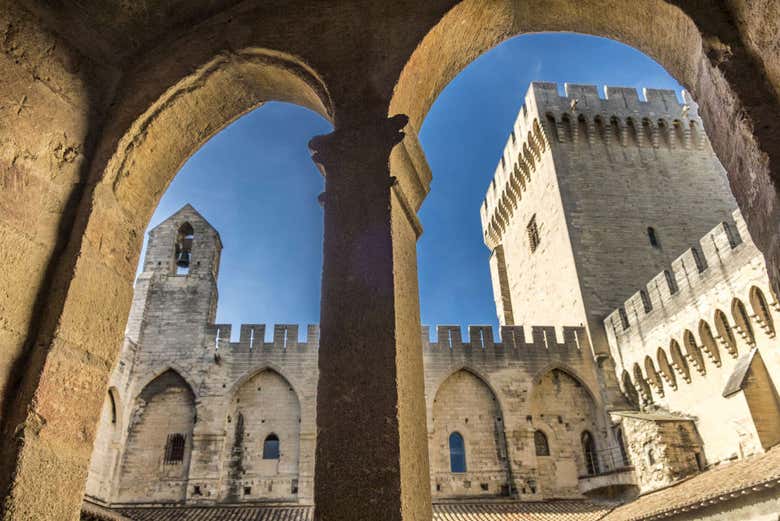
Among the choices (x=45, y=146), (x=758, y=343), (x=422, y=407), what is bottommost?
(x=422, y=407)

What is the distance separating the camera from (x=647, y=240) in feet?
54.1

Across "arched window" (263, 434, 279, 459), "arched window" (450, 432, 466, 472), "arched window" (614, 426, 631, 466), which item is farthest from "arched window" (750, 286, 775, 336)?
"arched window" (263, 434, 279, 459)

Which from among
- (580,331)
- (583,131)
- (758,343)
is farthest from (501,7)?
(583,131)

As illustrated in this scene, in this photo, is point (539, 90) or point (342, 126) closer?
point (342, 126)

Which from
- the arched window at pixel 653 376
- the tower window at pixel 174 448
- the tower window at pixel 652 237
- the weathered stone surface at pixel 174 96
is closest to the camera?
the weathered stone surface at pixel 174 96

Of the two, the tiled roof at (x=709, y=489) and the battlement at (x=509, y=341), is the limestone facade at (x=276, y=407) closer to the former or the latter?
the battlement at (x=509, y=341)

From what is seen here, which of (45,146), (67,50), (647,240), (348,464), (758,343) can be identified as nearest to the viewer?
(348,464)

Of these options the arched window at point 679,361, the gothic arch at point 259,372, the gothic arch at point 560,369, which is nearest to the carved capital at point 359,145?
the arched window at point 679,361

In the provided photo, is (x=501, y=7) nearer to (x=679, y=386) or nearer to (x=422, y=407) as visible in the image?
(x=422, y=407)

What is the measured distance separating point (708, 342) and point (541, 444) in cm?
485

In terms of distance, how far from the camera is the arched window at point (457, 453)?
13.9 meters

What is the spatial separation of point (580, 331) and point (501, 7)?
532 inches

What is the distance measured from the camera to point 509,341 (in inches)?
605

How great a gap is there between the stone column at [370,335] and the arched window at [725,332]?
32.7ft
